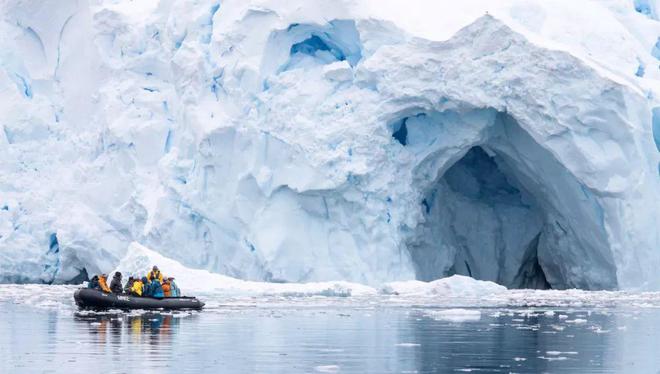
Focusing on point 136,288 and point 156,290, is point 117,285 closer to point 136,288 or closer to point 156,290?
point 136,288

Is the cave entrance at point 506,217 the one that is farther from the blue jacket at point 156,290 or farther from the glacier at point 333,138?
the blue jacket at point 156,290

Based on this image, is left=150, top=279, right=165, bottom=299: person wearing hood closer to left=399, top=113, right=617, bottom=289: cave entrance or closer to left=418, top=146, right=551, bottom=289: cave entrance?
left=399, top=113, right=617, bottom=289: cave entrance

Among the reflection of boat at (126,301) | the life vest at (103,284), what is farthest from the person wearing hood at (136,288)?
the life vest at (103,284)

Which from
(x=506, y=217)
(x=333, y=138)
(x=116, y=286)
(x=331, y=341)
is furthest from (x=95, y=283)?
(x=506, y=217)

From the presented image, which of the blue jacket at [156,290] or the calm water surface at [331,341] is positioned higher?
the blue jacket at [156,290]

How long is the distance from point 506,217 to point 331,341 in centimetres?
1817

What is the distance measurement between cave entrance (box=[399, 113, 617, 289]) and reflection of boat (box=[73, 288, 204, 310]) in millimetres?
8848

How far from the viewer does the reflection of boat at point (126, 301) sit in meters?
19.6

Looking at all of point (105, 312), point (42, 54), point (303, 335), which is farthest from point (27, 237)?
point (303, 335)

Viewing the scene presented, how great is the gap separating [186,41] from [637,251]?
10814 mm

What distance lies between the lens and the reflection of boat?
19.6 metres

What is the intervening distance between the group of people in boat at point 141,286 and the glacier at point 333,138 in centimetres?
543

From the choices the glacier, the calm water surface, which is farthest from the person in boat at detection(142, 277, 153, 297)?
the glacier

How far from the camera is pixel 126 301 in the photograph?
779 inches
